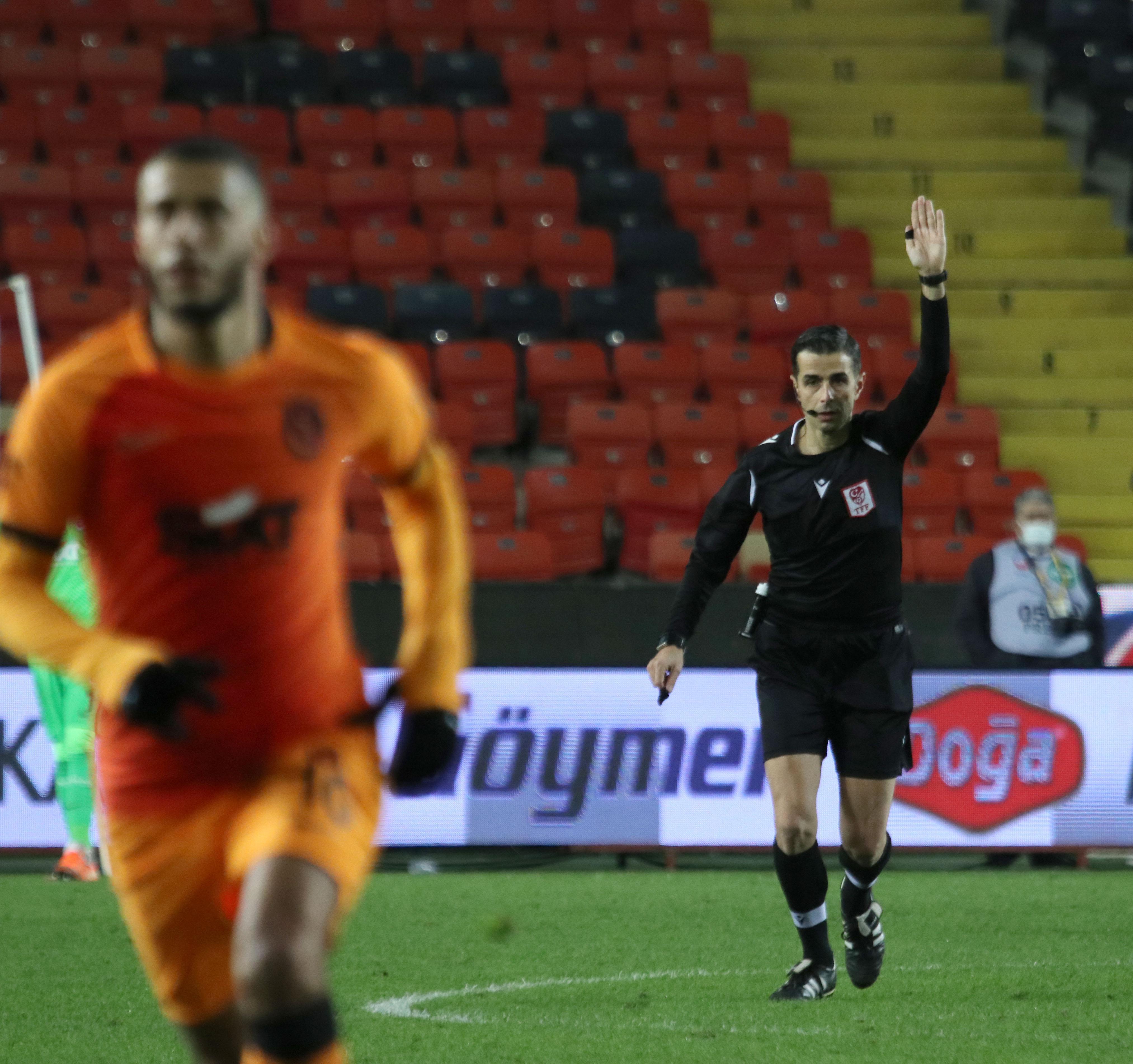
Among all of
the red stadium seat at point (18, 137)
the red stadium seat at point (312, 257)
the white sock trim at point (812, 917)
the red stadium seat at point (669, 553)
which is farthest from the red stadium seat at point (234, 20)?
the white sock trim at point (812, 917)

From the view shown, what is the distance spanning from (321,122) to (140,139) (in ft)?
5.43

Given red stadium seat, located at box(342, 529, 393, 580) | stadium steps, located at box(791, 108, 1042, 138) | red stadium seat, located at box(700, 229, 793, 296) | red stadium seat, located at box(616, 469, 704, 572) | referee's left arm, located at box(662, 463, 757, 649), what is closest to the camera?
referee's left arm, located at box(662, 463, 757, 649)

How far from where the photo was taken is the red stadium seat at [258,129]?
689 inches

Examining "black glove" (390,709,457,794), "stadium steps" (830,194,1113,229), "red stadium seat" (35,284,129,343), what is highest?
"stadium steps" (830,194,1113,229)

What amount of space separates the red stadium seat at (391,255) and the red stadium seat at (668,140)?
8.90ft

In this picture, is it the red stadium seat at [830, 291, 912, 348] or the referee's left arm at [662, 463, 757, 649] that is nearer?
the referee's left arm at [662, 463, 757, 649]

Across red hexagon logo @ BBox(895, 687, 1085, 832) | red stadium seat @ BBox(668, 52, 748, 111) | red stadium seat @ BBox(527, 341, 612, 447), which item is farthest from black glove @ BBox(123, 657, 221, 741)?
red stadium seat @ BBox(668, 52, 748, 111)

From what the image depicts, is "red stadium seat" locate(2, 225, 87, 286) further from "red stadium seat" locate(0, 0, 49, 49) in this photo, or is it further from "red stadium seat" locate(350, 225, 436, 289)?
"red stadium seat" locate(0, 0, 49, 49)

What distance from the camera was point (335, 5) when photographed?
19125mm

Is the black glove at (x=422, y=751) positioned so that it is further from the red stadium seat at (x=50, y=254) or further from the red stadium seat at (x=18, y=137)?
the red stadium seat at (x=18, y=137)

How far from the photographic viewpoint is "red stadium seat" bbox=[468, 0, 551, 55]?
63.5ft

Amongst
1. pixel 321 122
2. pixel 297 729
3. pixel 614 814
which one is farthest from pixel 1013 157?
pixel 297 729

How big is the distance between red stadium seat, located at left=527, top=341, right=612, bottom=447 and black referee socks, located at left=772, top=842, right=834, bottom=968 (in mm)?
8972

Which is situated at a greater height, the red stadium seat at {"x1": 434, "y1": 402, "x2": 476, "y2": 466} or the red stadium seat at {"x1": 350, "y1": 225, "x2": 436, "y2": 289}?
the red stadium seat at {"x1": 350, "y1": 225, "x2": 436, "y2": 289}
